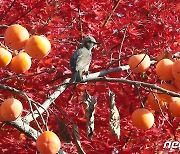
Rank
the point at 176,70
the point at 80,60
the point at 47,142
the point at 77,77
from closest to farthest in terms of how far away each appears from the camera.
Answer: the point at 47,142
the point at 176,70
the point at 77,77
the point at 80,60

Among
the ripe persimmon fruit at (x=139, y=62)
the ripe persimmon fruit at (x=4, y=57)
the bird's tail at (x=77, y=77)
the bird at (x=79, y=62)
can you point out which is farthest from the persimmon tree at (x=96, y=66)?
the ripe persimmon fruit at (x=4, y=57)

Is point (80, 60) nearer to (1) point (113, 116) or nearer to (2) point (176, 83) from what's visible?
(1) point (113, 116)

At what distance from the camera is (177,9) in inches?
118

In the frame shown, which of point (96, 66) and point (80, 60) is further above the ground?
point (96, 66)

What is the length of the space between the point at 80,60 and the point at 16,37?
0.40 metres

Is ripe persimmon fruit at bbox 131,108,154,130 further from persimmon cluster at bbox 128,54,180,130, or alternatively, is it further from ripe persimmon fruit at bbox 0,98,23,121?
ripe persimmon fruit at bbox 0,98,23,121

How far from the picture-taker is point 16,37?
147cm

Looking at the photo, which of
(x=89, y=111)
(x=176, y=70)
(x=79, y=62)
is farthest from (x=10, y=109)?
(x=176, y=70)

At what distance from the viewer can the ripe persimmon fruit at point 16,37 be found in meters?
1.47

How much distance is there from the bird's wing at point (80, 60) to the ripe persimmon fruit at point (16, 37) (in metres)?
0.29

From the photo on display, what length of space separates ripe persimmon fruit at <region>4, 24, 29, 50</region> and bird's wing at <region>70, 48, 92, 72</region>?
11.6 inches

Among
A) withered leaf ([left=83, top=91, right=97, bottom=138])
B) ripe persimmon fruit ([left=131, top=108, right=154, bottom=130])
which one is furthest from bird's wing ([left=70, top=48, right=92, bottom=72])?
ripe persimmon fruit ([left=131, top=108, right=154, bottom=130])

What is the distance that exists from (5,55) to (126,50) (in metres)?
1.42

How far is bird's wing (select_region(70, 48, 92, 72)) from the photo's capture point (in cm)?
175
